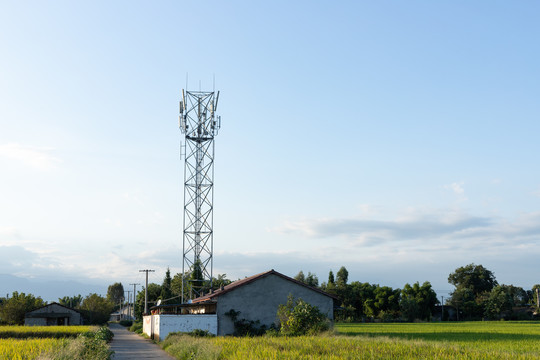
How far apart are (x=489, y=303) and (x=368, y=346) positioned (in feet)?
294

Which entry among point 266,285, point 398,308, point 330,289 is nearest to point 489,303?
point 398,308

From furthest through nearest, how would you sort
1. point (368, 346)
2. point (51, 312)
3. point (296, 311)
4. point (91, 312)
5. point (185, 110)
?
1. point (91, 312)
2. point (51, 312)
3. point (185, 110)
4. point (296, 311)
5. point (368, 346)

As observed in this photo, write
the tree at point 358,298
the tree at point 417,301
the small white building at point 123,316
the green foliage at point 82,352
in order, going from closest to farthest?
1. the green foliage at point 82,352
2. the tree at point 417,301
3. the tree at point 358,298
4. the small white building at point 123,316

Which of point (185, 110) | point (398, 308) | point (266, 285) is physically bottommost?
point (398, 308)

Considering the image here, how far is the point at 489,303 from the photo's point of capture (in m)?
103

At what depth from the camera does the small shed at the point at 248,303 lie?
42906 mm

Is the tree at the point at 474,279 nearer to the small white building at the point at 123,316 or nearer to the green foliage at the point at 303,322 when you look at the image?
the small white building at the point at 123,316

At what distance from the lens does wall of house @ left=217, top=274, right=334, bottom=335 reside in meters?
43.2

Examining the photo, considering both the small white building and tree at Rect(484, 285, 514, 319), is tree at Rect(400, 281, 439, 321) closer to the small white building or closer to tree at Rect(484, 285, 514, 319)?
tree at Rect(484, 285, 514, 319)

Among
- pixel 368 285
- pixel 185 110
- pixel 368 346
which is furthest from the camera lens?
pixel 368 285

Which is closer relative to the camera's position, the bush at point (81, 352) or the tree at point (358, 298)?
the bush at point (81, 352)

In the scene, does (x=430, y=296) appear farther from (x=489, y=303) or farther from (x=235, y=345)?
(x=235, y=345)

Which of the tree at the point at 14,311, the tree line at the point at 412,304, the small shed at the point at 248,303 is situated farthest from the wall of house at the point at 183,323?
the tree line at the point at 412,304

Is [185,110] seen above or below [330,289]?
above
